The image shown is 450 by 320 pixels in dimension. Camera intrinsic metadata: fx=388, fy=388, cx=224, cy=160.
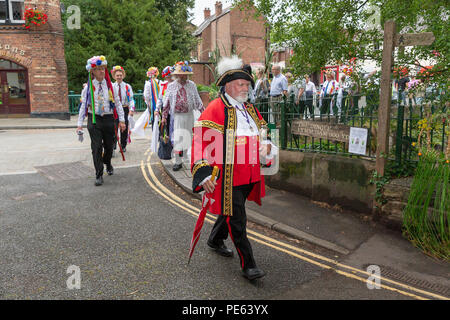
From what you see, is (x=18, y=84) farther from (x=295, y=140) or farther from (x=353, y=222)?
(x=353, y=222)

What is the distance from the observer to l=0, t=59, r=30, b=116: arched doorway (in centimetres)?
1919

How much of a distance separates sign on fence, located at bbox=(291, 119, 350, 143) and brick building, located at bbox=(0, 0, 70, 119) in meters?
16.4

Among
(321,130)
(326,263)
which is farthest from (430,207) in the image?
(321,130)

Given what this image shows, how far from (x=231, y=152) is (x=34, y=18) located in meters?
18.0

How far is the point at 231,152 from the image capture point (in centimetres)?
374

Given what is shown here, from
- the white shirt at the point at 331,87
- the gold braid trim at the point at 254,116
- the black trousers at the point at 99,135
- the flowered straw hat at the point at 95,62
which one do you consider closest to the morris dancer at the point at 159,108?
the black trousers at the point at 99,135

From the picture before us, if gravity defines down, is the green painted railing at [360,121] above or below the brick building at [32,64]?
below

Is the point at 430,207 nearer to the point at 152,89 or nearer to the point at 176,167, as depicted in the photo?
the point at 176,167

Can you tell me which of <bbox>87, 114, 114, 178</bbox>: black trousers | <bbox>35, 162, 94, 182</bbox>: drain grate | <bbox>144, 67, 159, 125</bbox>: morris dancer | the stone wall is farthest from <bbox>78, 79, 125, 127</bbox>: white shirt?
the stone wall

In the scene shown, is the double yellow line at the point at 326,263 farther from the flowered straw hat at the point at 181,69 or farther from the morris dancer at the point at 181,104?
the flowered straw hat at the point at 181,69

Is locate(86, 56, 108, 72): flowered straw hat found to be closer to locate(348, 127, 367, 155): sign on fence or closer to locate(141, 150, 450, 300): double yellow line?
locate(141, 150, 450, 300): double yellow line

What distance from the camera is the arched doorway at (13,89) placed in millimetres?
19188

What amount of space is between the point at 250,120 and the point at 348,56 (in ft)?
10.0

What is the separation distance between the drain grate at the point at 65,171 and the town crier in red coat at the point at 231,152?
16.1ft
